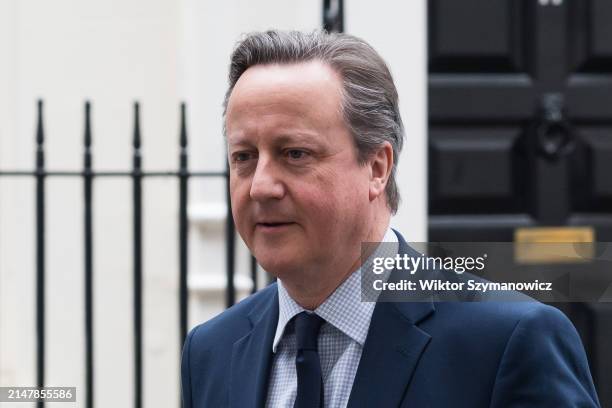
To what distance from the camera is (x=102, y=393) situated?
5.24 m

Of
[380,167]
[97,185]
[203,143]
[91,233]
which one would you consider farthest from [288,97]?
[97,185]

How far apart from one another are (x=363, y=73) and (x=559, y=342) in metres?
0.56

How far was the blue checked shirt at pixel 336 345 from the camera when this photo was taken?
2.06 meters

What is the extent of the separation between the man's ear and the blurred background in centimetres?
238

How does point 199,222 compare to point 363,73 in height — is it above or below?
below

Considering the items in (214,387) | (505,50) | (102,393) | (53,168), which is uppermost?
(505,50)

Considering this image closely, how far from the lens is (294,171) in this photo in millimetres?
2029

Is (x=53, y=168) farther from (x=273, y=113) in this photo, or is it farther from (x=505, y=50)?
(x=273, y=113)

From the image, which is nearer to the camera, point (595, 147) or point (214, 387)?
point (214, 387)

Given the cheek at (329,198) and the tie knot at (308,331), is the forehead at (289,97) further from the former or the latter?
the tie knot at (308,331)

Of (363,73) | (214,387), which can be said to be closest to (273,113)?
(363,73)

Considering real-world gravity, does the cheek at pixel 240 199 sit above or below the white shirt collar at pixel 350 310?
above

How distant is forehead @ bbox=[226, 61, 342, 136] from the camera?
2037mm

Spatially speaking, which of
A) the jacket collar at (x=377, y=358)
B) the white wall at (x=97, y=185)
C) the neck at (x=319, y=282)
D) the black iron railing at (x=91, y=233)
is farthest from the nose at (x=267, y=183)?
the white wall at (x=97, y=185)
